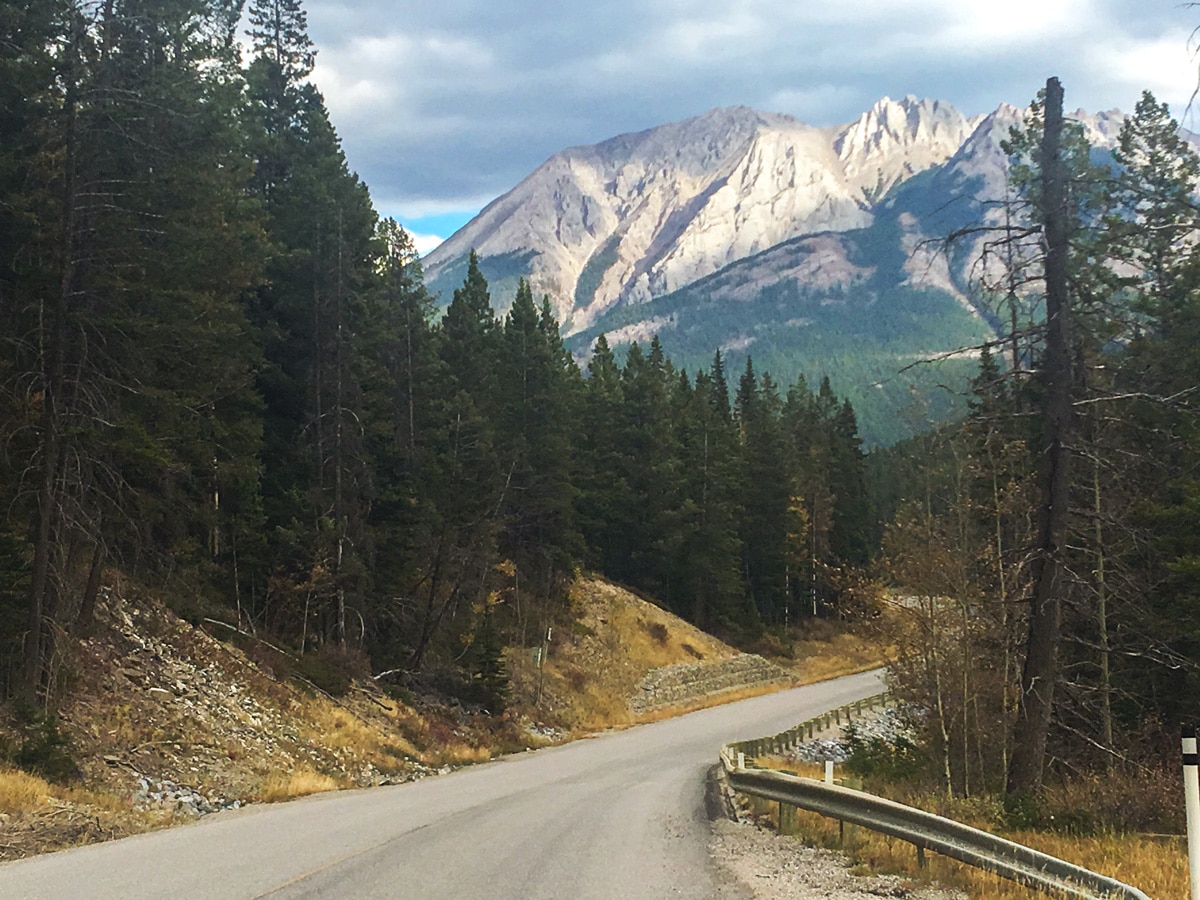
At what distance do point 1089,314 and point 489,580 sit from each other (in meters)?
29.1

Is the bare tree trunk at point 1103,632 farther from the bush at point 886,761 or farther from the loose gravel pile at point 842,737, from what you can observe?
the loose gravel pile at point 842,737

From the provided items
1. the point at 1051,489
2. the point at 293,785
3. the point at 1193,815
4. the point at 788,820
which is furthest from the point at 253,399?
the point at 1193,815

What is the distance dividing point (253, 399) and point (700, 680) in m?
31.6

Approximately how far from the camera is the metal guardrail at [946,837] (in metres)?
7.13

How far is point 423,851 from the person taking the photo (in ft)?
34.3

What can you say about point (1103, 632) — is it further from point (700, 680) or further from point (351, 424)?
point (700, 680)

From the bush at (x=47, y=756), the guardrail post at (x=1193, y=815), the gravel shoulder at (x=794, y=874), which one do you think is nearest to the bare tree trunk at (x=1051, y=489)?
the gravel shoulder at (x=794, y=874)

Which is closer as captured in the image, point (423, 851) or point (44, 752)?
point (423, 851)

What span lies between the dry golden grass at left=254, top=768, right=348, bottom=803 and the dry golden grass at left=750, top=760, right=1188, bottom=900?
28.8ft

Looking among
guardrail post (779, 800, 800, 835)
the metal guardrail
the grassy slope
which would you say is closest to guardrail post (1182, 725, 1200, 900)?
the metal guardrail

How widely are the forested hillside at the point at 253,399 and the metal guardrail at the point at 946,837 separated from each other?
10.6 metres

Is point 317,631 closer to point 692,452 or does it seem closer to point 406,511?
point 406,511

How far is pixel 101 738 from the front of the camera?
15.4m

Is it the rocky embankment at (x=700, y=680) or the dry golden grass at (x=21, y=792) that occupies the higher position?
the dry golden grass at (x=21, y=792)
